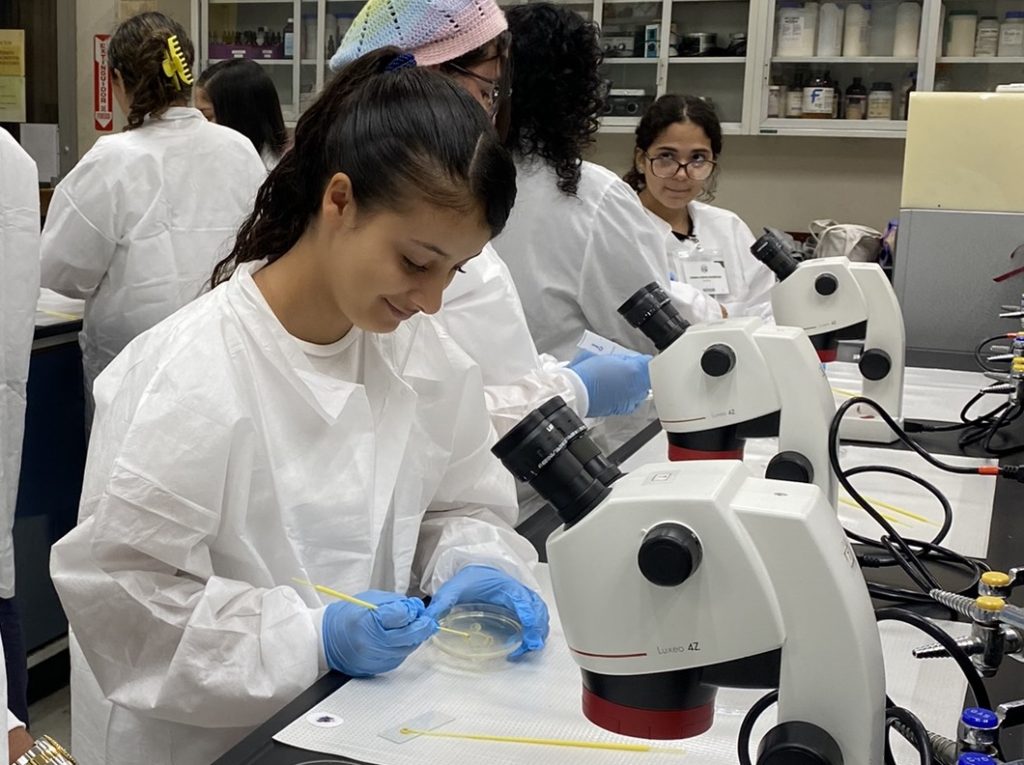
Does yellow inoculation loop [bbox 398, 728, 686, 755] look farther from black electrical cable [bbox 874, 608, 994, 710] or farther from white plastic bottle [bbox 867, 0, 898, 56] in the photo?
white plastic bottle [bbox 867, 0, 898, 56]

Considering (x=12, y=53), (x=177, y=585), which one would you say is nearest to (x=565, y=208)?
(x=177, y=585)

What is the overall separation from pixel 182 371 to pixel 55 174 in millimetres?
4003

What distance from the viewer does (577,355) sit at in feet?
6.26

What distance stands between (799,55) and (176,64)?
2272 millimetres

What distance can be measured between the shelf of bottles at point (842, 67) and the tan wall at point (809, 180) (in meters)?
0.28

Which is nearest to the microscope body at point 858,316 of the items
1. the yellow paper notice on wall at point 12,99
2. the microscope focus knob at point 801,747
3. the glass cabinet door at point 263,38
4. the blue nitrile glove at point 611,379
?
the blue nitrile glove at point 611,379

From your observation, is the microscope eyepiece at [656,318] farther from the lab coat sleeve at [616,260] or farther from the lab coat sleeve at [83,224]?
the lab coat sleeve at [83,224]

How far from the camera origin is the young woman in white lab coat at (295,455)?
0.95 meters

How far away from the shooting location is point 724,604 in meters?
0.65

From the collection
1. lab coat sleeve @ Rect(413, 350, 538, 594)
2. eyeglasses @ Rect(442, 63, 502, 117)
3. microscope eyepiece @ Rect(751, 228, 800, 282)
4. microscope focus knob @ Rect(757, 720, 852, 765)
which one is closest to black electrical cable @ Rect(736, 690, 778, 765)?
microscope focus knob @ Rect(757, 720, 852, 765)

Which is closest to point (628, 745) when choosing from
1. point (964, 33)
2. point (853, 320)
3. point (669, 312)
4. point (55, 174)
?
point (669, 312)

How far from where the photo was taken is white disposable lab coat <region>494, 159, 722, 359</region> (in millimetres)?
2000

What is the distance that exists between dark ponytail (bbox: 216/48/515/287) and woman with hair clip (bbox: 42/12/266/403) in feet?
4.64

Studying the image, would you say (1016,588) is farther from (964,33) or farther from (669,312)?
(964,33)
